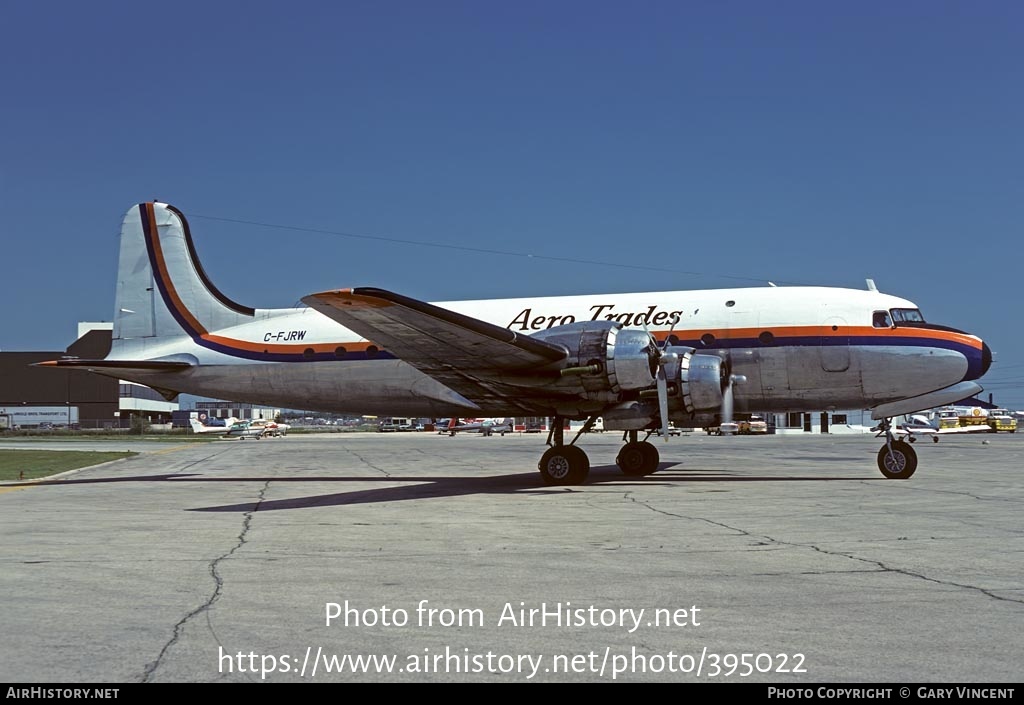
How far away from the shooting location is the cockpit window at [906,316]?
2103 cm

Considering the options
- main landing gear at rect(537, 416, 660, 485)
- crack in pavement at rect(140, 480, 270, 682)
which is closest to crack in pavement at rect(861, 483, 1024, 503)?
main landing gear at rect(537, 416, 660, 485)

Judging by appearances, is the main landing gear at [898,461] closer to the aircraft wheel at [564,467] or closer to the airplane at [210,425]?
the aircraft wheel at [564,467]

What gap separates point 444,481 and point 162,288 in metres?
10.3

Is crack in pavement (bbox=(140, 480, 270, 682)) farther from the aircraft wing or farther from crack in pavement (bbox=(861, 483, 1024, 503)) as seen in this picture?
crack in pavement (bbox=(861, 483, 1024, 503))

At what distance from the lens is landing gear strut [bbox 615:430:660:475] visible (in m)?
23.6

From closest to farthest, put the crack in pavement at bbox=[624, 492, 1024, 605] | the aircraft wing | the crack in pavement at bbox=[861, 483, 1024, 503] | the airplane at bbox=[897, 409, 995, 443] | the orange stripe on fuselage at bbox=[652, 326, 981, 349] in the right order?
the crack in pavement at bbox=[624, 492, 1024, 605] < the crack in pavement at bbox=[861, 483, 1024, 503] < the aircraft wing < the orange stripe on fuselage at bbox=[652, 326, 981, 349] < the airplane at bbox=[897, 409, 995, 443]

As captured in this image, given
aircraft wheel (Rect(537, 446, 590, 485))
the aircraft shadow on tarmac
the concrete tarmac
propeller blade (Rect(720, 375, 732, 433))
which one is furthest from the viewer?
aircraft wheel (Rect(537, 446, 590, 485))

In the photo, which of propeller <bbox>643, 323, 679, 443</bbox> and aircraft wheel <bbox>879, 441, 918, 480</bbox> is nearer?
propeller <bbox>643, 323, 679, 443</bbox>

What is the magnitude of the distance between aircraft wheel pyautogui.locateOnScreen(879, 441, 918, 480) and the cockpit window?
283cm

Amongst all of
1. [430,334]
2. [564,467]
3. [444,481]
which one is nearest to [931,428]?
[444,481]

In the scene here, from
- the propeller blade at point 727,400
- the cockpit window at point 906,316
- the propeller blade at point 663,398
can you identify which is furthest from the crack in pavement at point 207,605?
→ the cockpit window at point 906,316

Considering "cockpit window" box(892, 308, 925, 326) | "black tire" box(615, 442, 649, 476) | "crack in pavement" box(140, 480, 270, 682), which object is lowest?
"crack in pavement" box(140, 480, 270, 682)

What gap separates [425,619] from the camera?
6.80 metres

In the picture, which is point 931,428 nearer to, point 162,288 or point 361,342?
point 361,342
